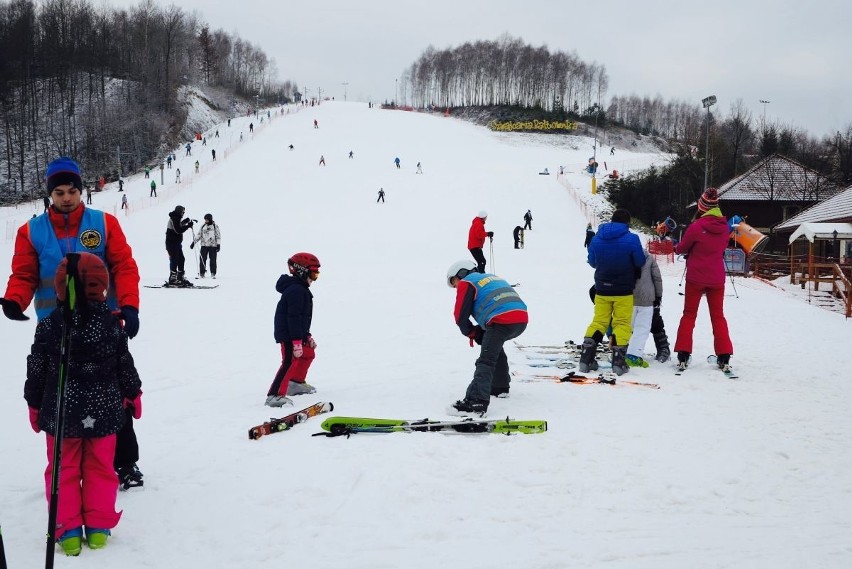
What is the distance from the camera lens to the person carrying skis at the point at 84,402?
3025 mm

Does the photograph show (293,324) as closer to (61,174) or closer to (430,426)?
(430,426)

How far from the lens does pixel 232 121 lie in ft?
244

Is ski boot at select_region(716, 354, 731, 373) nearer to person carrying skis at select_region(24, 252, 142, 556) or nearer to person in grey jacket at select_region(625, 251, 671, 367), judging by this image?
person in grey jacket at select_region(625, 251, 671, 367)

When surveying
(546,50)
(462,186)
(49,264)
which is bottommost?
(49,264)

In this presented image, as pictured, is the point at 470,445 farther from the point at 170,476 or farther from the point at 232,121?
the point at 232,121

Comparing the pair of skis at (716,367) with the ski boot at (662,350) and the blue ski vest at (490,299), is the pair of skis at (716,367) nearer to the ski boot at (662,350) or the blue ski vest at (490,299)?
the ski boot at (662,350)

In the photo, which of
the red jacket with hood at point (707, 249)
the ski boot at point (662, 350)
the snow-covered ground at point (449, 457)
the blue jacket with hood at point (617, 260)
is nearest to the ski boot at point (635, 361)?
the snow-covered ground at point (449, 457)

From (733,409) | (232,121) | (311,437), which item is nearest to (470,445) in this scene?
(311,437)

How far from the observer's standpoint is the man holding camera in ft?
43.9

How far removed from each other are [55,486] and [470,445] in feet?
8.98

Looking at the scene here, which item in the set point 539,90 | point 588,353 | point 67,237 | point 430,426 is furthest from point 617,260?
point 539,90

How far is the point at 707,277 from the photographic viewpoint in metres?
7.08

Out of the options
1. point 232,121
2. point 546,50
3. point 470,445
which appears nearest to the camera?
point 470,445

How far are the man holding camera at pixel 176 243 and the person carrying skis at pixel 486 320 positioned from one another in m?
9.54
